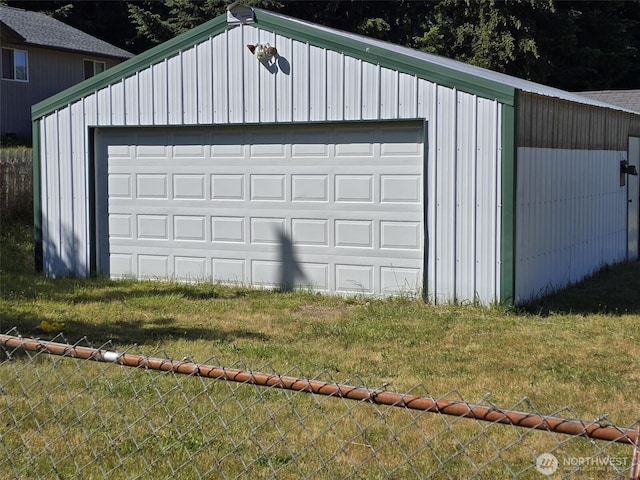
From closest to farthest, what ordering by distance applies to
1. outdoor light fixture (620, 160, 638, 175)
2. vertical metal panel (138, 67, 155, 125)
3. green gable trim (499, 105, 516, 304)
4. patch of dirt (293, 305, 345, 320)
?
green gable trim (499, 105, 516, 304)
patch of dirt (293, 305, 345, 320)
vertical metal panel (138, 67, 155, 125)
outdoor light fixture (620, 160, 638, 175)

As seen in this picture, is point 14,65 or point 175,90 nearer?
point 175,90

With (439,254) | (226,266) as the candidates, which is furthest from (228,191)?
(439,254)

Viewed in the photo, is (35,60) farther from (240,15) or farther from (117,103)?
(240,15)

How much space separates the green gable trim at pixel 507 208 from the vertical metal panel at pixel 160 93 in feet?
15.5

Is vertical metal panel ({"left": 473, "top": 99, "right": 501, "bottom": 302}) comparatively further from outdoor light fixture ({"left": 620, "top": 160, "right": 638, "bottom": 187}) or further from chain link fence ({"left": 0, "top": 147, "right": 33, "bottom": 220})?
chain link fence ({"left": 0, "top": 147, "right": 33, "bottom": 220})

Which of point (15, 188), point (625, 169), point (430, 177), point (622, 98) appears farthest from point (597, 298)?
point (622, 98)

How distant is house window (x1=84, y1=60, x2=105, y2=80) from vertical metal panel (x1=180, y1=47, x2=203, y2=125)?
19905 millimetres

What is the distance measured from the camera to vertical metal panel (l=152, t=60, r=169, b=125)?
12059mm

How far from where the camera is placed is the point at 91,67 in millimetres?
30953

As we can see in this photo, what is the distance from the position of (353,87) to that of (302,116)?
2.64 feet

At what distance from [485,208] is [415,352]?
2.65 m

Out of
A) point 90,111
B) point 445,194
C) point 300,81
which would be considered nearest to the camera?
point 445,194

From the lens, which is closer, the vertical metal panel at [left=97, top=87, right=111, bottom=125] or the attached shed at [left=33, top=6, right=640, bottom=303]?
the attached shed at [left=33, top=6, right=640, bottom=303]

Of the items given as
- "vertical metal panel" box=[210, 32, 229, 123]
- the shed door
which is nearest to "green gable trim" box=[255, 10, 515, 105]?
"vertical metal panel" box=[210, 32, 229, 123]
